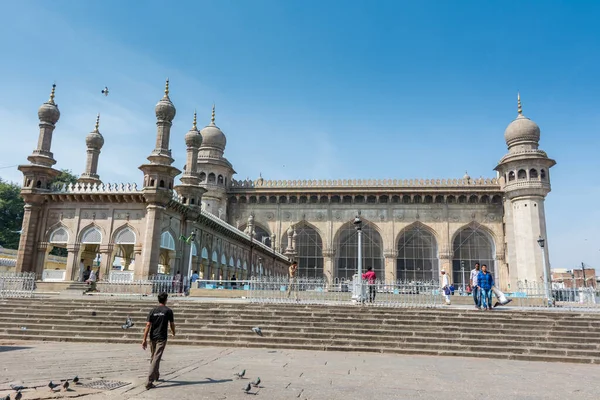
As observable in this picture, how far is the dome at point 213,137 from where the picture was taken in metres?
34.7

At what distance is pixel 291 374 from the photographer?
572 cm

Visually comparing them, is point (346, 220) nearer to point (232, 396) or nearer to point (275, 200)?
point (275, 200)

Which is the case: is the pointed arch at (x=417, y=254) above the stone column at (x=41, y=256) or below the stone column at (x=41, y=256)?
above

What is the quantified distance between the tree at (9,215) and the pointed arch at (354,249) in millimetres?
26688

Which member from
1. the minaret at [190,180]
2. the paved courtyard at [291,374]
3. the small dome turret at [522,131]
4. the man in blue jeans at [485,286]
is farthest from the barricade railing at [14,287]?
the small dome turret at [522,131]

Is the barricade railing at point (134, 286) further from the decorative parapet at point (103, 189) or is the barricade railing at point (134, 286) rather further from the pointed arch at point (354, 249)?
the pointed arch at point (354, 249)

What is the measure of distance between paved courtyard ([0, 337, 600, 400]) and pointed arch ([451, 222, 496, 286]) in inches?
1053

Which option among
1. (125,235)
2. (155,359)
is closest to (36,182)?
(125,235)

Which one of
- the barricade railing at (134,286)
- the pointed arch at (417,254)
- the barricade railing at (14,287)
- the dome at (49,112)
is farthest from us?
the pointed arch at (417,254)

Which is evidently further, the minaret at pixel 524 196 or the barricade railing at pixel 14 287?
the minaret at pixel 524 196

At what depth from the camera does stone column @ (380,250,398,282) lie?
32656 millimetres

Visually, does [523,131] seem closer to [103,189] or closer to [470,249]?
[470,249]

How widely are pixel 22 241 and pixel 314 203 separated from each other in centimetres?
2111

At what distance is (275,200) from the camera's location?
35219 mm
